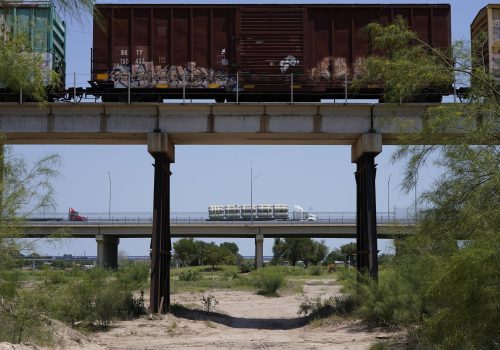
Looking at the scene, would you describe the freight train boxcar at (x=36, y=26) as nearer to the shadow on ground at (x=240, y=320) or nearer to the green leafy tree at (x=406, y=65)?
the green leafy tree at (x=406, y=65)

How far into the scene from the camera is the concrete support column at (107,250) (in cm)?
7080

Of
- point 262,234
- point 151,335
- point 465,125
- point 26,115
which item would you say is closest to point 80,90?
point 26,115

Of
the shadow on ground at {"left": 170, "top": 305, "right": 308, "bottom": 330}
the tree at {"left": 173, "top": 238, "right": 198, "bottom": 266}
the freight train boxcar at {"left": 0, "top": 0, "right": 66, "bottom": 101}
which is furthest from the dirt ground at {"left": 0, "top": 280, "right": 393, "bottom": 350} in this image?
the tree at {"left": 173, "top": 238, "right": 198, "bottom": 266}

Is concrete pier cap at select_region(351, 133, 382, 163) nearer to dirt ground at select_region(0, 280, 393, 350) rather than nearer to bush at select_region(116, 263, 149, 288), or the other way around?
dirt ground at select_region(0, 280, 393, 350)

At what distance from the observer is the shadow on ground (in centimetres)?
2575

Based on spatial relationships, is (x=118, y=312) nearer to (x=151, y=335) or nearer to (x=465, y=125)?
(x=151, y=335)

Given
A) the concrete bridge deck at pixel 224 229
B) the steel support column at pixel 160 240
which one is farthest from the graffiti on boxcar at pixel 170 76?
the concrete bridge deck at pixel 224 229

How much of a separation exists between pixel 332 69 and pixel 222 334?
37.8 ft

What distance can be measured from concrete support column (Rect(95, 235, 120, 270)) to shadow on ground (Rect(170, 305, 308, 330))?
4153 cm

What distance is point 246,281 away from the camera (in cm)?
5328

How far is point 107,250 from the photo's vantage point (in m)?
75.2

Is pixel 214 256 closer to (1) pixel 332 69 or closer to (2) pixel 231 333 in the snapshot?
(1) pixel 332 69

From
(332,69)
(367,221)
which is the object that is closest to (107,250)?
(332,69)

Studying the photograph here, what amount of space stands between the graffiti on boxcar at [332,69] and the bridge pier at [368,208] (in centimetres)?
390
